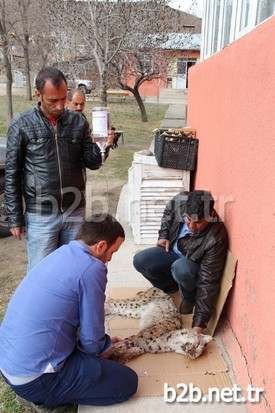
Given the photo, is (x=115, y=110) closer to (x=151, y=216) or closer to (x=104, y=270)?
(x=151, y=216)

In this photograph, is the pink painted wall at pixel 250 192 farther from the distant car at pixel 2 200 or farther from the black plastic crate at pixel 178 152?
the distant car at pixel 2 200

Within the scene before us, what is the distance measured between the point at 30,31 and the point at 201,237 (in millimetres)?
14936

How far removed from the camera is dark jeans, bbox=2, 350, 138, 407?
2.35 m

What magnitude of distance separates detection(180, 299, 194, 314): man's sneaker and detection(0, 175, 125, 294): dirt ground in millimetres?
1809

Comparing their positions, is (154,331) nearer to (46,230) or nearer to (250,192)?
(46,230)

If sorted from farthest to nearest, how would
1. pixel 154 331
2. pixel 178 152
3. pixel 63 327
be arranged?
1. pixel 178 152
2. pixel 154 331
3. pixel 63 327

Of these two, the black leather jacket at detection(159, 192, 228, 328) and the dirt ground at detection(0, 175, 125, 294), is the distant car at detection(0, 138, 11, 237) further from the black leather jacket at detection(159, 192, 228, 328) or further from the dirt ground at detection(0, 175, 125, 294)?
the black leather jacket at detection(159, 192, 228, 328)

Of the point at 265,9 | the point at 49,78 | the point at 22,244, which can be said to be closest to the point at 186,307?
the point at 49,78

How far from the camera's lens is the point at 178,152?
16.0 feet

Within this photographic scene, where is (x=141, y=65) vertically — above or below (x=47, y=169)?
above

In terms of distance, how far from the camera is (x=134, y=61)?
16.0 meters

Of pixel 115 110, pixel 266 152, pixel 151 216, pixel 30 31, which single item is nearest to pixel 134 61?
pixel 30 31

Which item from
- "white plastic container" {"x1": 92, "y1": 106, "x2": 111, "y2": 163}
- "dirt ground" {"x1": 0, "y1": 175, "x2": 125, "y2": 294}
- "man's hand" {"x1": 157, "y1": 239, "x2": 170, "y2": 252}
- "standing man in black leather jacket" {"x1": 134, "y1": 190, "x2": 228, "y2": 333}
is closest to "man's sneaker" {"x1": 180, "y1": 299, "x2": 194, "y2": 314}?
"standing man in black leather jacket" {"x1": 134, "y1": 190, "x2": 228, "y2": 333}

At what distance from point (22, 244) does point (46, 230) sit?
2.56 meters
